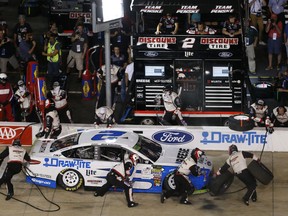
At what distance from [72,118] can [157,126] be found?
11.5 ft

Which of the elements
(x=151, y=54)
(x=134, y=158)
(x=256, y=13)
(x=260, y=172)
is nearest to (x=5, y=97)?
(x=151, y=54)

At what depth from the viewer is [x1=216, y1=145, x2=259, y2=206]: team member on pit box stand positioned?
21984 millimetres

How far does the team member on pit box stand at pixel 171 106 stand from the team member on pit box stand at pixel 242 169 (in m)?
3.47

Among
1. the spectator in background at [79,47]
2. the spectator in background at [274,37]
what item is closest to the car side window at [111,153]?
the spectator in background at [79,47]

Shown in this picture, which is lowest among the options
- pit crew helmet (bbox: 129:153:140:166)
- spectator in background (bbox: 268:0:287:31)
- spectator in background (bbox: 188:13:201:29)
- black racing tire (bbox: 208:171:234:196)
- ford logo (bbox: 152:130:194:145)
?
black racing tire (bbox: 208:171:234:196)

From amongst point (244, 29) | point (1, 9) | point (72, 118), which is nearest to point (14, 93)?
point (72, 118)

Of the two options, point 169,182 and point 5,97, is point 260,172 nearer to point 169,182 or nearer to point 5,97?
point 169,182

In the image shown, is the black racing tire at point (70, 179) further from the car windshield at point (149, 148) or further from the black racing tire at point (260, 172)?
the black racing tire at point (260, 172)

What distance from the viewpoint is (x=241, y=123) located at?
958 inches

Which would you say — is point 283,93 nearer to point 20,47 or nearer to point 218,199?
point 218,199

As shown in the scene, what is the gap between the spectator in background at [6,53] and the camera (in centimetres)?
2955

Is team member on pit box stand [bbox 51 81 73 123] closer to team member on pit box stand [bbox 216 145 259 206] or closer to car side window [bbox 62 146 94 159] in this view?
car side window [bbox 62 146 94 159]

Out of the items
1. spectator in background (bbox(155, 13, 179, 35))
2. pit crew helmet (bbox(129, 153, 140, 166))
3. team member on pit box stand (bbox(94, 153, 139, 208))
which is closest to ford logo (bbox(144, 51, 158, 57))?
spectator in background (bbox(155, 13, 179, 35))

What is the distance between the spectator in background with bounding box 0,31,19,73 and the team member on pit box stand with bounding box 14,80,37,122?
9.89 feet
